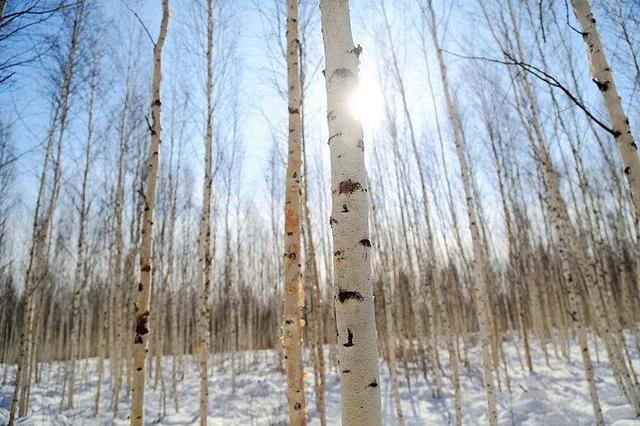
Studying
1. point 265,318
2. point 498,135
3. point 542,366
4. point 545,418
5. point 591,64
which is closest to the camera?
point 591,64

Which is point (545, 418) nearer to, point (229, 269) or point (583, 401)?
point (583, 401)

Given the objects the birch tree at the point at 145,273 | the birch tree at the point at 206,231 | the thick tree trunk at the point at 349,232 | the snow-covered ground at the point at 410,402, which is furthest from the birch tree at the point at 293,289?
the snow-covered ground at the point at 410,402

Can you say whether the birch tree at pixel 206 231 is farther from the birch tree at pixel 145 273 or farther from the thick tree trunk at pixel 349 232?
the thick tree trunk at pixel 349 232

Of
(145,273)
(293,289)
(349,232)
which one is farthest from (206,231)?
(349,232)

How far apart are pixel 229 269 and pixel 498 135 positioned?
35.7 feet

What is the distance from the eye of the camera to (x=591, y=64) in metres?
2.47

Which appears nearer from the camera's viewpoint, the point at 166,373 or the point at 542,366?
the point at 542,366

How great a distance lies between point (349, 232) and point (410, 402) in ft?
30.1

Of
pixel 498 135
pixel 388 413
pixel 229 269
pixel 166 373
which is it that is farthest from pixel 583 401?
pixel 166 373

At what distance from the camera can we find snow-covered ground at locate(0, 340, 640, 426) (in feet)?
23.5

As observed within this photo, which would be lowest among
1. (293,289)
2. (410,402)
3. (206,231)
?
(410,402)

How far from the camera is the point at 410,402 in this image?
29.8 feet

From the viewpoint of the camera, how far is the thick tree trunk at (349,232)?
1.33 metres

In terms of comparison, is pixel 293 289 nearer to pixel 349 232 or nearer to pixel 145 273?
pixel 145 273
